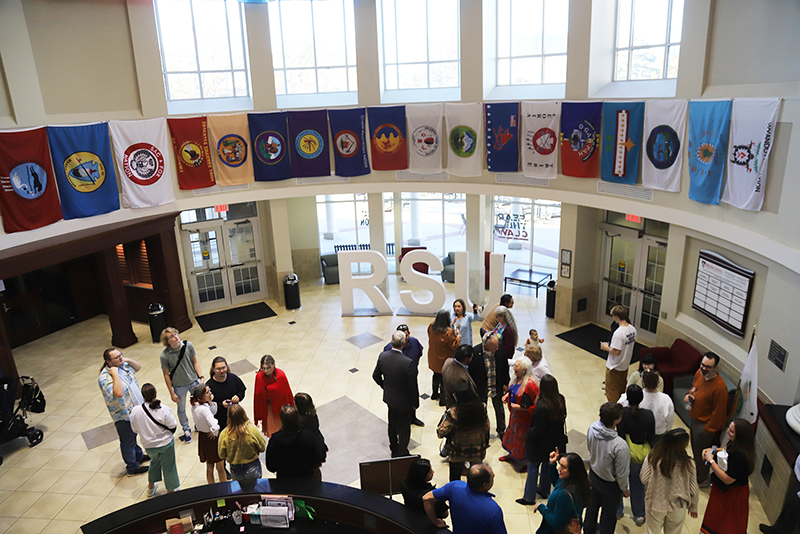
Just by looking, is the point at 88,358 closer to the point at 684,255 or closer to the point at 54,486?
the point at 54,486

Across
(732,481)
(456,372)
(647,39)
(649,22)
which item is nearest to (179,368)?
(456,372)

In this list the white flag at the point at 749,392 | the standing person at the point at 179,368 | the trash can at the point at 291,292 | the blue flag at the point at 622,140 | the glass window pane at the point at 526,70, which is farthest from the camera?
the trash can at the point at 291,292

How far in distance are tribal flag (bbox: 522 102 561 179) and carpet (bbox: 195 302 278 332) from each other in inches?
274

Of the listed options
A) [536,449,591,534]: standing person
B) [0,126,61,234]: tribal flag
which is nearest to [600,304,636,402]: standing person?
[536,449,591,534]: standing person

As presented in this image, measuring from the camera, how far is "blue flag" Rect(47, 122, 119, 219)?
9750 mm

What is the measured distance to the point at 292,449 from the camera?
521 centimetres

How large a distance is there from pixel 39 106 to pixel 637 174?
430 inches

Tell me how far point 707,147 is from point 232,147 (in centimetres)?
930

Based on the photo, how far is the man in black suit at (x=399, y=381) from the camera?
666 cm

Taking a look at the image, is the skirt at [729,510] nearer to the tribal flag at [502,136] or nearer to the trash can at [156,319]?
the tribal flag at [502,136]

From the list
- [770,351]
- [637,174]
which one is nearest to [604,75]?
[637,174]

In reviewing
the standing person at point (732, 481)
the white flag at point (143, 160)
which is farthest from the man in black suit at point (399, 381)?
the white flag at point (143, 160)

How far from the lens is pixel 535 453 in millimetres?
5852

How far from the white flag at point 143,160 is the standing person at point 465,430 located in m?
8.55
